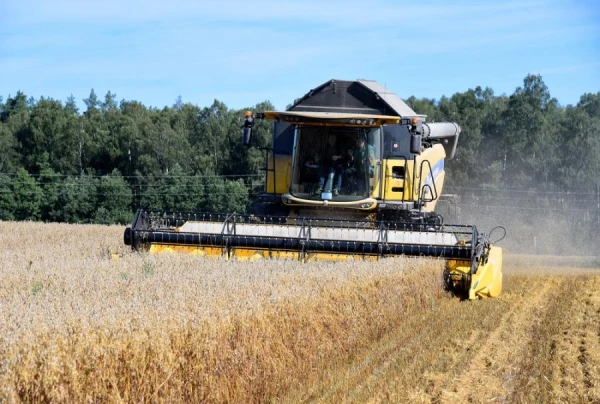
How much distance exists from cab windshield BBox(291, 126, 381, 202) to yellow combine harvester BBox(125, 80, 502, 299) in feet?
0.05

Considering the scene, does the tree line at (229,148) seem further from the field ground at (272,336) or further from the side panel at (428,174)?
the field ground at (272,336)

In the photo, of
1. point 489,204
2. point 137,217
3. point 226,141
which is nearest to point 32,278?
point 137,217

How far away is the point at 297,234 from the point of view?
11.3 metres

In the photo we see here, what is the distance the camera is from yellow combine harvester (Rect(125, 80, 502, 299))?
1077 cm

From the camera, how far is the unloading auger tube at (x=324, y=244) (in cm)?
1070

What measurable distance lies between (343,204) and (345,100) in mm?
2180

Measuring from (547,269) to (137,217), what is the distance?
9.34m

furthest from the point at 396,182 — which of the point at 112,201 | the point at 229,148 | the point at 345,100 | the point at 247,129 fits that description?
the point at 229,148

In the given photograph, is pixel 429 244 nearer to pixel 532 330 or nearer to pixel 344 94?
→ pixel 532 330

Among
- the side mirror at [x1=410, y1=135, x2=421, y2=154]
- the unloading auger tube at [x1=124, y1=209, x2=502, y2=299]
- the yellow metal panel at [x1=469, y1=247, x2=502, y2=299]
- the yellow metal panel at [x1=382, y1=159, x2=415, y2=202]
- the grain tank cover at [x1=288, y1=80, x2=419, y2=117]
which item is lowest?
the yellow metal panel at [x1=469, y1=247, x2=502, y2=299]

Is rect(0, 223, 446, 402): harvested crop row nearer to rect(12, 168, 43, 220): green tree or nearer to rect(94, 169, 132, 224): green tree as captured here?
rect(94, 169, 132, 224): green tree

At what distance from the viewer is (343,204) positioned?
1188 centimetres

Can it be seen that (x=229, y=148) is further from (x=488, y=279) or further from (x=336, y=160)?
(x=488, y=279)

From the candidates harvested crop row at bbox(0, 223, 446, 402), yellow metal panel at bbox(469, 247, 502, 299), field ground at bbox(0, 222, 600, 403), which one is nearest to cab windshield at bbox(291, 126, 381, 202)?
yellow metal panel at bbox(469, 247, 502, 299)
